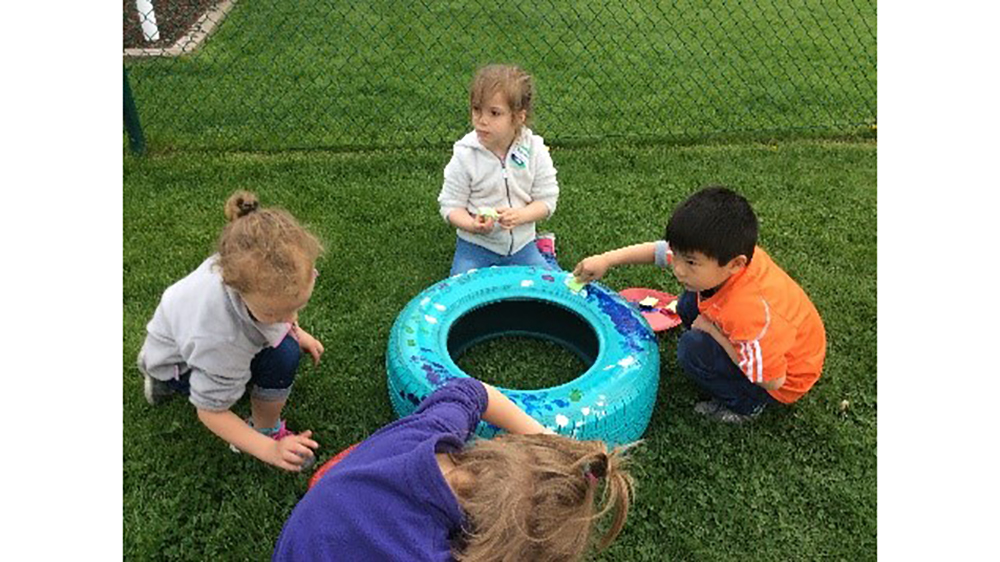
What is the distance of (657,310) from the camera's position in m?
3.79

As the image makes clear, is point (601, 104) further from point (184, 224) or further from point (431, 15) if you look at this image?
point (184, 224)

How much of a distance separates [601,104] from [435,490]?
4.54 metres

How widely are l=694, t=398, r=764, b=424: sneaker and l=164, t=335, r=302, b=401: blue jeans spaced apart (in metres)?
1.60

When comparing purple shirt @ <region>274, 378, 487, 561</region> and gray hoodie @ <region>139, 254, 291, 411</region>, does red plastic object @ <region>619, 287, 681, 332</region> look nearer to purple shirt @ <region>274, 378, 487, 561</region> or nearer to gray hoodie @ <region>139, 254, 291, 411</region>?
gray hoodie @ <region>139, 254, 291, 411</region>

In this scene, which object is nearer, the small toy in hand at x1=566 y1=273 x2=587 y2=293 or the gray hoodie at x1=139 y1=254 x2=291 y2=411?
the gray hoodie at x1=139 y1=254 x2=291 y2=411

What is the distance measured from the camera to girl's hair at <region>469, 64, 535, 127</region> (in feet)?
11.3

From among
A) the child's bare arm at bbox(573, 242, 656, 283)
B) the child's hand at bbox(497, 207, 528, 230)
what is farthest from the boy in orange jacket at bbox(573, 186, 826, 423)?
the child's hand at bbox(497, 207, 528, 230)

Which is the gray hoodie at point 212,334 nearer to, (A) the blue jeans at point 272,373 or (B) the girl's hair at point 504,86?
(A) the blue jeans at point 272,373

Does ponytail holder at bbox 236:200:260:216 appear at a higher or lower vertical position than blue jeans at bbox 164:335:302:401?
higher

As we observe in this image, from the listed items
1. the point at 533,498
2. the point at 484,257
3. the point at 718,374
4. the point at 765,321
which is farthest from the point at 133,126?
the point at 533,498

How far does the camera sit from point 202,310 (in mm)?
2477

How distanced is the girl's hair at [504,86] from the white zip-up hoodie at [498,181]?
23cm
